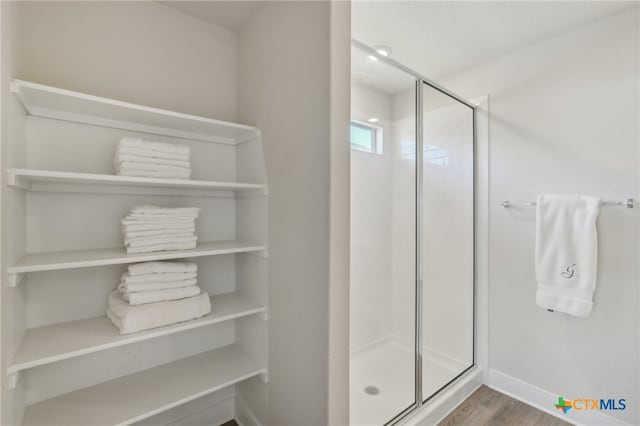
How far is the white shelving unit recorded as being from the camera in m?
0.99

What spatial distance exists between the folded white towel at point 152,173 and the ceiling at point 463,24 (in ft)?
3.98

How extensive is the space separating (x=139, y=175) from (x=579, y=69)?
7.81ft

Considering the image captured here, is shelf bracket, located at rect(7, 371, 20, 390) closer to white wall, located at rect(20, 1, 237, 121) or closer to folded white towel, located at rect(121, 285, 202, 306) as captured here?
folded white towel, located at rect(121, 285, 202, 306)

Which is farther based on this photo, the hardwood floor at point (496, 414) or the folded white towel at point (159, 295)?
the hardwood floor at point (496, 414)

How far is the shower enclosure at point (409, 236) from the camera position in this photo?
186cm

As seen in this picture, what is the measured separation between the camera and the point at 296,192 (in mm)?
1173

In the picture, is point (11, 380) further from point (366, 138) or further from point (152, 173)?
point (366, 138)

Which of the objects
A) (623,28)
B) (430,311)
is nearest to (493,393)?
(430,311)

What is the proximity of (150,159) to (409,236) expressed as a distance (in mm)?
1543

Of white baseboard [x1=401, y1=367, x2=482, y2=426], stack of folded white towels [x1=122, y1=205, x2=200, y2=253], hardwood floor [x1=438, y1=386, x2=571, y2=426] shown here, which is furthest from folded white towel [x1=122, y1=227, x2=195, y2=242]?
hardwood floor [x1=438, y1=386, x2=571, y2=426]

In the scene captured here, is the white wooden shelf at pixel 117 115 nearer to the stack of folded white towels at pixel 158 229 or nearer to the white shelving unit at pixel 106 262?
the white shelving unit at pixel 106 262

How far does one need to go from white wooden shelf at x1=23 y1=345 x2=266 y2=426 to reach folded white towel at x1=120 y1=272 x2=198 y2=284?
45cm

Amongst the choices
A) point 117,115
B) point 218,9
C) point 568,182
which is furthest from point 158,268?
point 568,182

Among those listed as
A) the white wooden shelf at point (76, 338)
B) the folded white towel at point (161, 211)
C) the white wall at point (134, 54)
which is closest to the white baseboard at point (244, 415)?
the white wooden shelf at point (76, 338)
